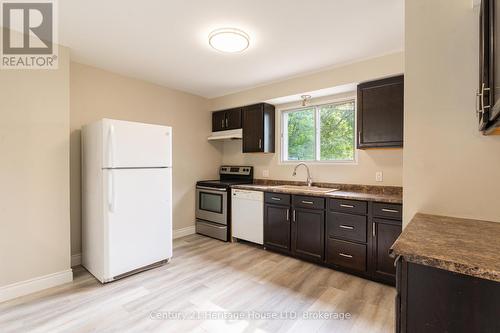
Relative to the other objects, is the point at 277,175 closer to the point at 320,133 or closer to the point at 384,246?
the point at 320,133

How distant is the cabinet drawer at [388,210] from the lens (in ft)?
7.81

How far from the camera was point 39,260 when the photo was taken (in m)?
2.39

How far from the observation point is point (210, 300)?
7.29 ft

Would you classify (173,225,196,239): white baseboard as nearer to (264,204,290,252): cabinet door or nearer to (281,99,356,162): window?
(264,204,290,252): cabinet door

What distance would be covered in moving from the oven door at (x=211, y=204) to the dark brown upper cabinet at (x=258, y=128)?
0.88m

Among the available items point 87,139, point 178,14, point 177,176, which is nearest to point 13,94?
point 87,139

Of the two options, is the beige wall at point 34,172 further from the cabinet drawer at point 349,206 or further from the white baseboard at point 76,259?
the cabinet drawer at point 349,206

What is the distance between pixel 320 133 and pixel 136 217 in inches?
110

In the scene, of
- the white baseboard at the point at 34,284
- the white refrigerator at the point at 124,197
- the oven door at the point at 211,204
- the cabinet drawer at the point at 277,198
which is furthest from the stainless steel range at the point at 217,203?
the white baseboard at the point at 34,284

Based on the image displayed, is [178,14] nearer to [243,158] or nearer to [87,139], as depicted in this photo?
[87,139]

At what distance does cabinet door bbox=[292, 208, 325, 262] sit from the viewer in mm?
2928

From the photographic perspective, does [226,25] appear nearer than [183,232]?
Yes

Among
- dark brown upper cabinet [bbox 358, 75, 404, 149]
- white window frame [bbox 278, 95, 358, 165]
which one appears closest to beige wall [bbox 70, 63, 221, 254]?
white window frame [bbox 278, 95, 358, 165]

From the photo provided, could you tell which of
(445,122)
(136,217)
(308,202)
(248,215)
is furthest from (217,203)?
(445,122)
